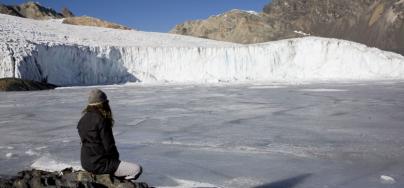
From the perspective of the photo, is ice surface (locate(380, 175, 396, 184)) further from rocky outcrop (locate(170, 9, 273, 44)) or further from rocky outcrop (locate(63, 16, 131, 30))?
rocky outcrop (locate(170, 9, 273, 44))

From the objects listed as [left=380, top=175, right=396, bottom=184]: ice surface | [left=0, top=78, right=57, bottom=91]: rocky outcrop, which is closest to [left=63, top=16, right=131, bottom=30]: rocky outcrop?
[left=0, top=78, right=57, bottom=91]: rocky outcrop

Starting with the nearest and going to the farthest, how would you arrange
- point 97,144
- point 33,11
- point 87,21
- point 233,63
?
point 97,144 → point 233,63 → point 87,21 → point 33,11

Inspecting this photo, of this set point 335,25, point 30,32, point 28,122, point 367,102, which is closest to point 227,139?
point 28,122

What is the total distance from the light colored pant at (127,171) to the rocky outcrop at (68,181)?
2.1 inches

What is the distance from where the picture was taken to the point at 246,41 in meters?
115

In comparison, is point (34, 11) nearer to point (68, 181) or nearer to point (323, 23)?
point (323, 23)

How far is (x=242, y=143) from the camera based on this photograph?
7.64 metres

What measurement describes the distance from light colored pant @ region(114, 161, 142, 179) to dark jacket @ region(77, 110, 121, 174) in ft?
0.16

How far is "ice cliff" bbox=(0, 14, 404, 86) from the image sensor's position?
3253 cm

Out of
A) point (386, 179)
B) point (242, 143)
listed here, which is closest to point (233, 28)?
point (242, 143)

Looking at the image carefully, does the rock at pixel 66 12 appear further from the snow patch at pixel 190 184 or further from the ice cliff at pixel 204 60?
the snow patch at pixel 190 184

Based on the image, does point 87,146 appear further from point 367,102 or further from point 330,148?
point 367,102

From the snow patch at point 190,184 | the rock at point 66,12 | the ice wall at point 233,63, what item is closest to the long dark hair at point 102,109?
the snow patch at point 190,184

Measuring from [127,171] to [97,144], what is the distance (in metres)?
0.41
